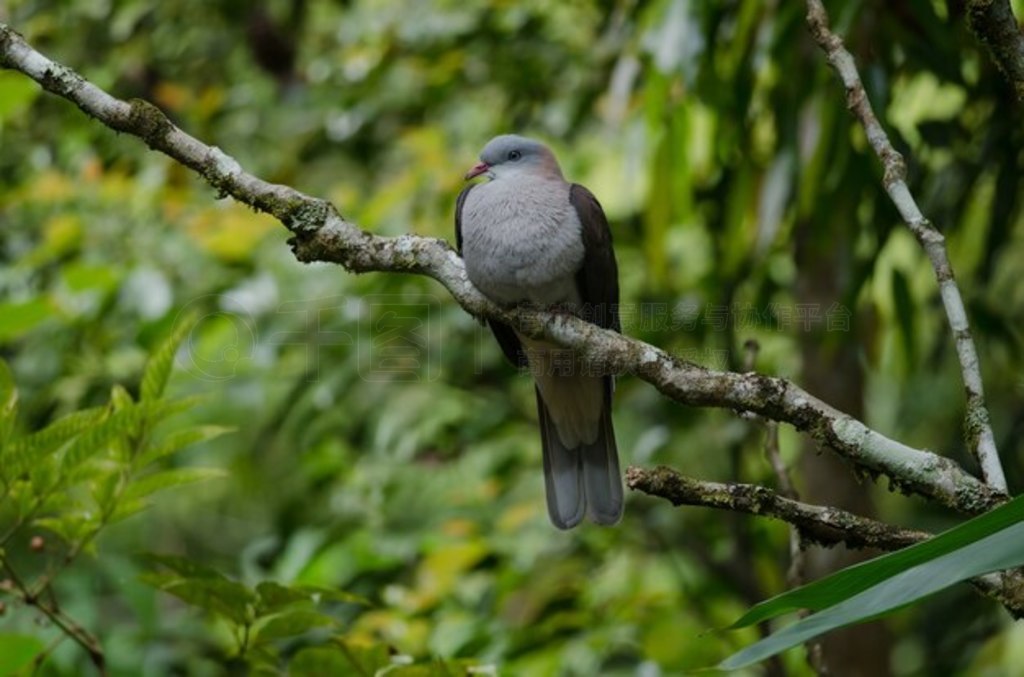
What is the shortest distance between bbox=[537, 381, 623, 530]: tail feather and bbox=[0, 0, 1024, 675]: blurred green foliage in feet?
1.04

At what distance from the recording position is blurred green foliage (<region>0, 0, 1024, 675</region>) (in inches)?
132

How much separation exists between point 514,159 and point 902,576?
2189 millimetres

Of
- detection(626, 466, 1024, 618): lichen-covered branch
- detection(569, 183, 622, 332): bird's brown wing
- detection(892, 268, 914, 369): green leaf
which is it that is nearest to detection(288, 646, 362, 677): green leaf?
detection(626, 466, 1024, 618): lichen-covered branch

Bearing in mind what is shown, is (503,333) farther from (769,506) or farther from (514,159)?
(769,506)

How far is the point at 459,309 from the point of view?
4.45 metres

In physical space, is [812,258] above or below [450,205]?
below

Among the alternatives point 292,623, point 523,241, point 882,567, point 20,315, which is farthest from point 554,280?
point 882,567

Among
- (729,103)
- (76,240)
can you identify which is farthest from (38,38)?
Result: (729,103)

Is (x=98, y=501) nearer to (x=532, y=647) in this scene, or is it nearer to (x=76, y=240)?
(x=532, y=647)

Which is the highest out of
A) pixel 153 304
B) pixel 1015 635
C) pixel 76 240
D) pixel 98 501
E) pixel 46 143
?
pixel 46 143

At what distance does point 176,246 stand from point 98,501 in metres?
2.36

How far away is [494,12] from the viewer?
5152 mm

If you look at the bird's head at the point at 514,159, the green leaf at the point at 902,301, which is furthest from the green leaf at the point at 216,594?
the green leaf at the point at 902,301

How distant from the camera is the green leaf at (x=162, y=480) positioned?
235cm
